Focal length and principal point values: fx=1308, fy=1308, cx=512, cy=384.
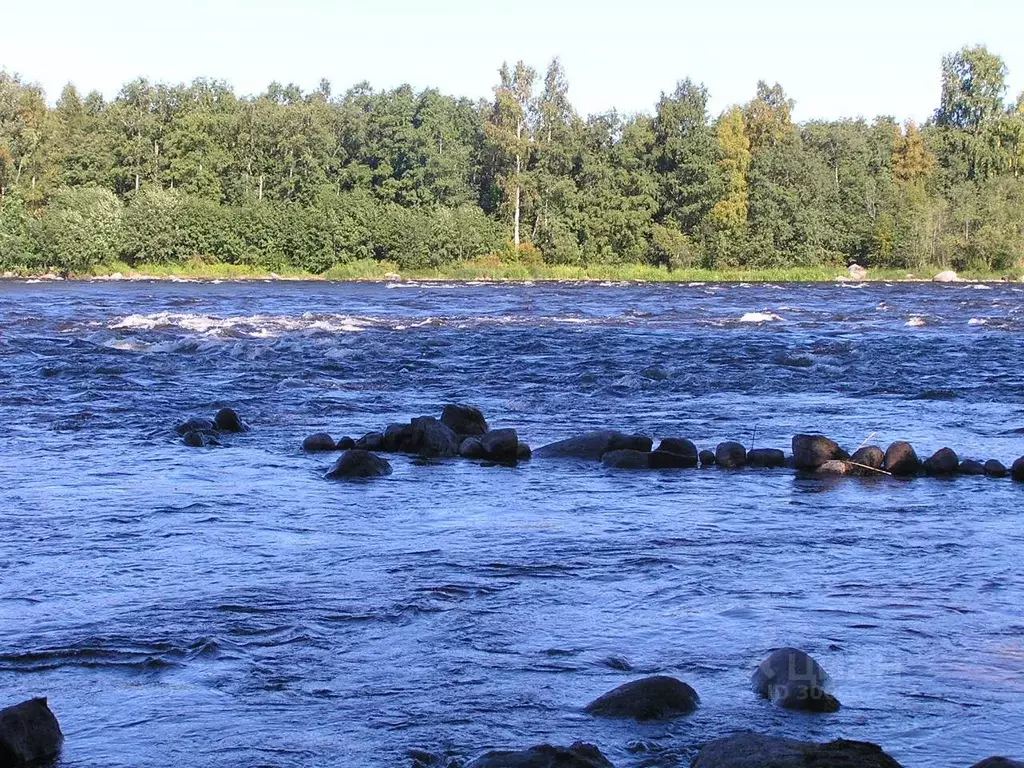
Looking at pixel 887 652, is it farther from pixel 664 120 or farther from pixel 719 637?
pixel 664 120

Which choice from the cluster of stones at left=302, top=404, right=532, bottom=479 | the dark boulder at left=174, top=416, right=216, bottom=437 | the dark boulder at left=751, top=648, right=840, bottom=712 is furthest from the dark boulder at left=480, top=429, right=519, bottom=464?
the dark boulder at left=751, top=648, right=840, bottom=712

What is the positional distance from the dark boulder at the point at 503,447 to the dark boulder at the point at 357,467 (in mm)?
1425

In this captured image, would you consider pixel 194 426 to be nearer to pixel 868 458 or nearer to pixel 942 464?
pixel 868 458

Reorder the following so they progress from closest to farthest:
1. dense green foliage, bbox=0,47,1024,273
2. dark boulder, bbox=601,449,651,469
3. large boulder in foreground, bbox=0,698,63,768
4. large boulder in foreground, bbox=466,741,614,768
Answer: large boulder in foreground, bbox=466,741,614,768, large boulder in foreground, bbox=0,698,63,768, dark boulder, bbox=601,449,651,469, dense green foliage, bbox=0,47,1024,273

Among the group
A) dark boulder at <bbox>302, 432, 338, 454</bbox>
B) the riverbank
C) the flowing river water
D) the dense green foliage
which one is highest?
the dense green foliage

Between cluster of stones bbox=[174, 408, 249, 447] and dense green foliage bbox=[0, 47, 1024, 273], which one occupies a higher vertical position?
dense green foliage bbox=[0, 47, 1024, 273]

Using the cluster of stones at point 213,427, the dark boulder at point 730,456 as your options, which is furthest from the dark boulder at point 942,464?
the cluster of stones at point 213,427

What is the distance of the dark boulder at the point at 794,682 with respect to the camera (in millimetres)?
7328

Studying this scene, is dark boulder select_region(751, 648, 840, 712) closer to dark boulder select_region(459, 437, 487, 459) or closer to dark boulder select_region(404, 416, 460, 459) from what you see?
dark boulder select_region(459, 437, 487, 459)

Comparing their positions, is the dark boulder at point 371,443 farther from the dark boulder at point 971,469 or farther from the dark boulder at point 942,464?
the dark boulder at point 971,469

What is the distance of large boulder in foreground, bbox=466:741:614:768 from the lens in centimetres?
602

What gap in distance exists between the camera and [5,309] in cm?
4431

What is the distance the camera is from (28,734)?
21.1 ft

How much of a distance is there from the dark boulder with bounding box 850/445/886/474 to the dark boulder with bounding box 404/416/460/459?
189 inches
